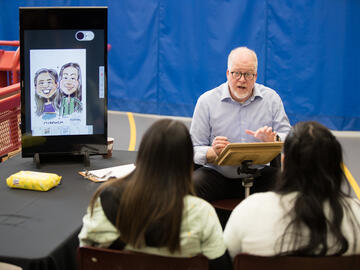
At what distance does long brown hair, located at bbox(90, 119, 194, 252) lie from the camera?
85.9 inches

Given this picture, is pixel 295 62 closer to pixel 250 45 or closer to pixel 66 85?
pixel 250 45

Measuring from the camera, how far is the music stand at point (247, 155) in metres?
3.41

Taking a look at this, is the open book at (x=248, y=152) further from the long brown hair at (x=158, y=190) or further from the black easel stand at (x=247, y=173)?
the long brown hair at (x=158, y=190)

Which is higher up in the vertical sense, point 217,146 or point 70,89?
point 70,89

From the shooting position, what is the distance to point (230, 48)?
8.34 metres

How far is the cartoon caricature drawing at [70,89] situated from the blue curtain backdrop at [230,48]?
4717 mm

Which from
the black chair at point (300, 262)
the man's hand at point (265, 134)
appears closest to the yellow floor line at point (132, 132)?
the man's hand at point (265, 134)

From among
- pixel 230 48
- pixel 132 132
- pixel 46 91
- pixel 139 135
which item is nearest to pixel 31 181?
pixel 46 91

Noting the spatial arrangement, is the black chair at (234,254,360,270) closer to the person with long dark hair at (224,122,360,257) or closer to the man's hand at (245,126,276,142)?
the person with long dark hair at (224,122,360,257)

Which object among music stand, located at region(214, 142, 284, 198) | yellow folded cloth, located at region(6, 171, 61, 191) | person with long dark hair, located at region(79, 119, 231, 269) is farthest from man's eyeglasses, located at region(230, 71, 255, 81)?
person with long dark hair, located at region(79, 119, 231, 269)

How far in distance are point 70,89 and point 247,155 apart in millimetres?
1334

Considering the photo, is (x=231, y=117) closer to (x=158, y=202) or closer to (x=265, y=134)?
(x=265, y=134)

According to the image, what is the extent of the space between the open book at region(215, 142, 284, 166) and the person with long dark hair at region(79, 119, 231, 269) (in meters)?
1.13

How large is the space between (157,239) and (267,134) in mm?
1854
